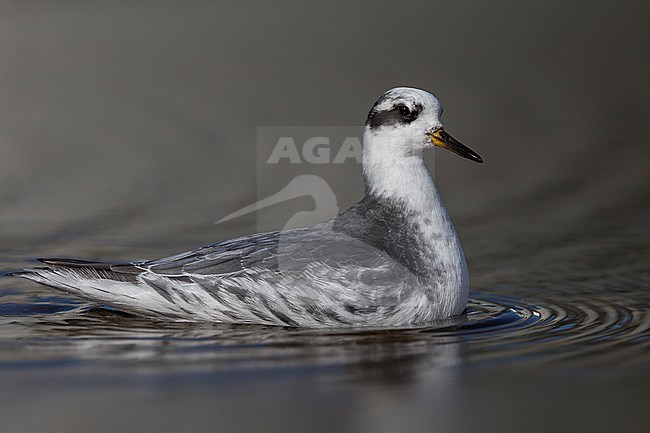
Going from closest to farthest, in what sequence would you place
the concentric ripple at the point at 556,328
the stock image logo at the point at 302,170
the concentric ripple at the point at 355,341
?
the concentric ripple at the point at 355,341 < the concentric ripple at the point at 556,328 < the stock image logo at the point at 302,170

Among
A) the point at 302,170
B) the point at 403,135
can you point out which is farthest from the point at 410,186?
the point at 302,170

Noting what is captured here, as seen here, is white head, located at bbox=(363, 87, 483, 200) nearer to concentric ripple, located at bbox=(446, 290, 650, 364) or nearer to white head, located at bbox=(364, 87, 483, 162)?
white head, located at bbox=(364, 87, 483, 162)

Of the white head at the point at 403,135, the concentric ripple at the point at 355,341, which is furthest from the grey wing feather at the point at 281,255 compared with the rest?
the white head at the point at 403,135

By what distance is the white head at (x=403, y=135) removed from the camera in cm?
913

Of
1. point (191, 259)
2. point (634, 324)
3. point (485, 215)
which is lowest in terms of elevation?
point (634, 324)

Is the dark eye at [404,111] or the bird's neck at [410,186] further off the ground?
the dark eye at [404,111]

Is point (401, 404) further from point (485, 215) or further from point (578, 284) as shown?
point (485, 215)

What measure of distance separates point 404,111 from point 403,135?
177 millimetres

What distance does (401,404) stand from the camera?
698 cm

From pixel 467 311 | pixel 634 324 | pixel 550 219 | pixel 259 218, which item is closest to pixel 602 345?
pixel 634 324

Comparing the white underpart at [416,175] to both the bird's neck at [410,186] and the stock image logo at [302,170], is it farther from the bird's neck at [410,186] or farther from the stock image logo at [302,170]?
the stock image logo at [302,170]

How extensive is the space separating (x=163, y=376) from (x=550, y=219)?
19.3ft

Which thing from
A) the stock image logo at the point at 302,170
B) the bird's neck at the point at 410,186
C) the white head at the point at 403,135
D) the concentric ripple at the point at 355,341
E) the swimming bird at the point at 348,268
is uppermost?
the stock image logo at the point at 302,170

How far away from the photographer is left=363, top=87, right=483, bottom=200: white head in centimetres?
913
